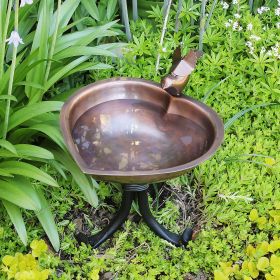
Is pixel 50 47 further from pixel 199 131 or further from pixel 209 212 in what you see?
pixel 209 212

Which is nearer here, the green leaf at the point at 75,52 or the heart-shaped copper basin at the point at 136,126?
the heart-shaped copper basin at the point at 136,126

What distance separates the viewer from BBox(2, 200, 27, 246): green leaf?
2634mm

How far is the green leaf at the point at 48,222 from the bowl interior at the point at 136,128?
14.7 inches

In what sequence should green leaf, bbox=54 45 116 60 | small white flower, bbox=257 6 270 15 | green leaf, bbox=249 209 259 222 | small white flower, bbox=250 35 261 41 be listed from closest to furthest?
green leaf, bbox=249 209 259 222, green leaf, bbox=54 45 116 60, small white flower, bbox=250 35 261 41, small white flower, bbox=257 6 270 15

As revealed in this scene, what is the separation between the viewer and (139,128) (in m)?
2.72

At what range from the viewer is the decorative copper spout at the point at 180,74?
8.81 ft

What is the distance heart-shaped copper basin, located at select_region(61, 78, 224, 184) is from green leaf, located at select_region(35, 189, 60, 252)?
373 mm

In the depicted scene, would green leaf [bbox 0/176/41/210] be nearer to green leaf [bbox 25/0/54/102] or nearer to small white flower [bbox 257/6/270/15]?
green leaf [bbox 25/0/54/102]

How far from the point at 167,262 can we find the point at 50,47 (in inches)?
51.5

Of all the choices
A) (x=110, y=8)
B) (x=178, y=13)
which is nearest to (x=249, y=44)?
(x=178, y=13)

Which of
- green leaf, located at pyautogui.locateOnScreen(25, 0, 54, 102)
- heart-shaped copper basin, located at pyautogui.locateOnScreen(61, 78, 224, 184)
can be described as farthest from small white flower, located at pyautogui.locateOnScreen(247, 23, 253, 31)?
green leaf, located at pyautogui.locateOnScreen(25, 0, 54, 102)

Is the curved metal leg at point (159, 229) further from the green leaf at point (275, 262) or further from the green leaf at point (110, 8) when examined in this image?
the green leaf at point (110, 8)

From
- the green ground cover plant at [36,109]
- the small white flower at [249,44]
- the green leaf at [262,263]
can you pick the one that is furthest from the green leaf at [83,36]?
the green leaf at [262,263]

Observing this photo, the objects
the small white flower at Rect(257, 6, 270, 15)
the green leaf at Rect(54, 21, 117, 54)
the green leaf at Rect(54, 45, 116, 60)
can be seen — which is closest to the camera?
the green leaf at Rect(54, 45, 116, 60)
